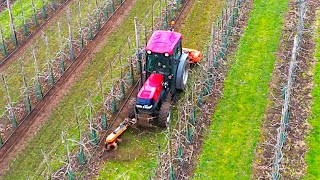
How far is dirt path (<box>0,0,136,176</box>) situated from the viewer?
18531 mm

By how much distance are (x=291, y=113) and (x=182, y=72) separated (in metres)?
4.55

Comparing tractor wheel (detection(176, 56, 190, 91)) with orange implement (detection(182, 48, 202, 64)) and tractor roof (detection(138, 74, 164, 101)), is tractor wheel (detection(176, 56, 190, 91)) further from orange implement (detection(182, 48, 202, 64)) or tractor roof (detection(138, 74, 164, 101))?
orange implement (detection(182, 48, 202, 64))

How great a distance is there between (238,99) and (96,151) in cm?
624

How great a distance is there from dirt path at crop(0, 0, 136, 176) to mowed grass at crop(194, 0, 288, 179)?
255 inches

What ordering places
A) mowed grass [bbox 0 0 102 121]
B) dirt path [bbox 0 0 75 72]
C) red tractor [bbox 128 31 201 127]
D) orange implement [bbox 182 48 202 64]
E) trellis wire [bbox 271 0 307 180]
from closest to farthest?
trellis wire [bbox 271 0 307 180] → red tractor [bbox 128 31 201 127] → mowed grass [bbox 0 0 102 121] → orange implement [bbox 182 48 202 64] → dirt path [bbox 0 0 75 72]

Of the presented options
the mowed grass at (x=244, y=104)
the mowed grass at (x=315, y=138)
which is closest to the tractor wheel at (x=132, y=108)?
the mowed grass at (x=244, y=104)

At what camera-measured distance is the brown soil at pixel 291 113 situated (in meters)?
17.3

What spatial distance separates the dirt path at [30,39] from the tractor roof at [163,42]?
7649 mm

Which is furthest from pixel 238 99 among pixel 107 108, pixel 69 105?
pixel 69 105

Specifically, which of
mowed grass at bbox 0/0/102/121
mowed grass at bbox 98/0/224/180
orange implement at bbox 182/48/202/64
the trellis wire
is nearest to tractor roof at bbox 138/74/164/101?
mowed grass at bbox 98/0/224/180

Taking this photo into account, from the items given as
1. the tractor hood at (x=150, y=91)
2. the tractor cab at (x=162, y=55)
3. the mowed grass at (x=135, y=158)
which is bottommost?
the mowed grass at (x=135, y=158)

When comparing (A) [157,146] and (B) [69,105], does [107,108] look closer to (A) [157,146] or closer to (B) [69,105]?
(B) [69,105]

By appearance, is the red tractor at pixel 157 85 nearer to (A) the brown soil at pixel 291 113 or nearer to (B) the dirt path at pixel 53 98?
(B) the dirt path at pixel 53 98

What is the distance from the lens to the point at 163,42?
1909 centimetres
